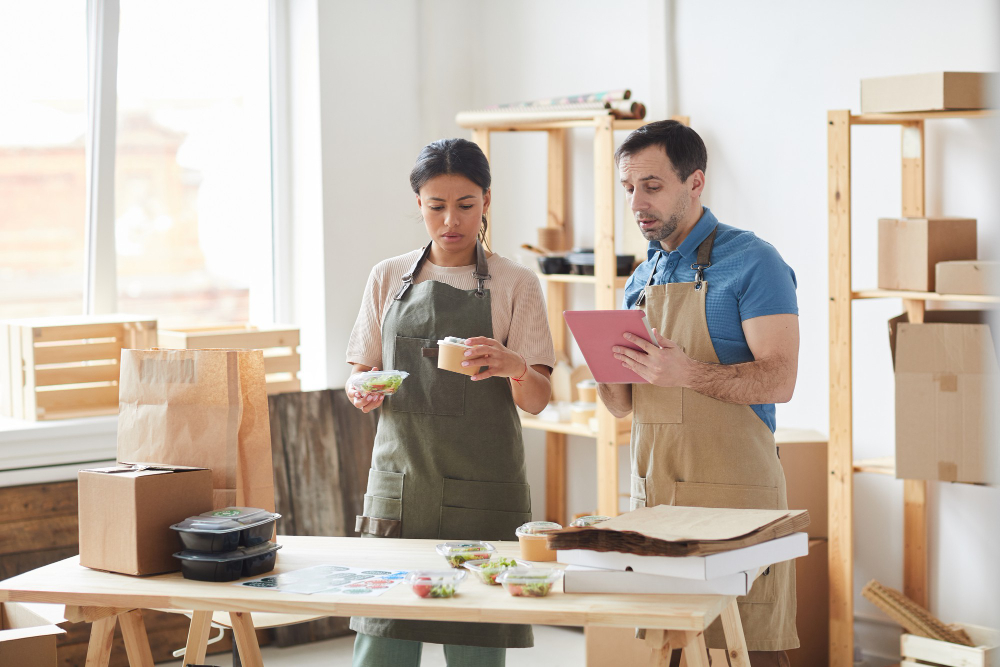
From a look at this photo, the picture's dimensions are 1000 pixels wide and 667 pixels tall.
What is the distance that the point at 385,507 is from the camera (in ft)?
7.75

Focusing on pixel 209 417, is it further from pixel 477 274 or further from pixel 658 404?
pixel 658 404

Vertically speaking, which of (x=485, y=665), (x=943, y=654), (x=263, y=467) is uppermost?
(x=263, y=467)

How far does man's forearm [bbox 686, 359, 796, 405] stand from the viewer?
2.09m

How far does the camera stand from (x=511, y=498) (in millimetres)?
2348

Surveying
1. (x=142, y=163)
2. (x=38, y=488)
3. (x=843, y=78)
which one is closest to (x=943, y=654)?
(x=843, y=78)

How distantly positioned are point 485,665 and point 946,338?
5.74ft

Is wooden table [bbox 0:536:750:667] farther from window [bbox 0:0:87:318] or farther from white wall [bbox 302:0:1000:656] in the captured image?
window [bbox 0:0:87:318]

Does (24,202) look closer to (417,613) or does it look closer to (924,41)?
(417,613)

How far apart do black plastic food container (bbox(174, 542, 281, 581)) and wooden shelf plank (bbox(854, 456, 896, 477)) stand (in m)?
2.13

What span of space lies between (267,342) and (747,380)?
99.6 inches

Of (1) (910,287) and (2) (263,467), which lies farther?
(1) (910,287)

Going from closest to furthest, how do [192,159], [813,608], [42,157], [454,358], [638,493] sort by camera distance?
[454,358], [638,493], [813,608], [42,157], [192,159]

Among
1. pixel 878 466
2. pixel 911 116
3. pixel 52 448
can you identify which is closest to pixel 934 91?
pixel 911 116

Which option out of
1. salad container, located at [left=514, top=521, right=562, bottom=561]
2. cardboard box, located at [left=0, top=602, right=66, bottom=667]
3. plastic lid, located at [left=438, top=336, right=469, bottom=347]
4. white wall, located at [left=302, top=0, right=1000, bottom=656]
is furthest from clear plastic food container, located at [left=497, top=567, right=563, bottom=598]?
white wall, located at [left=302, top=0, right=1000, bottom=656]
